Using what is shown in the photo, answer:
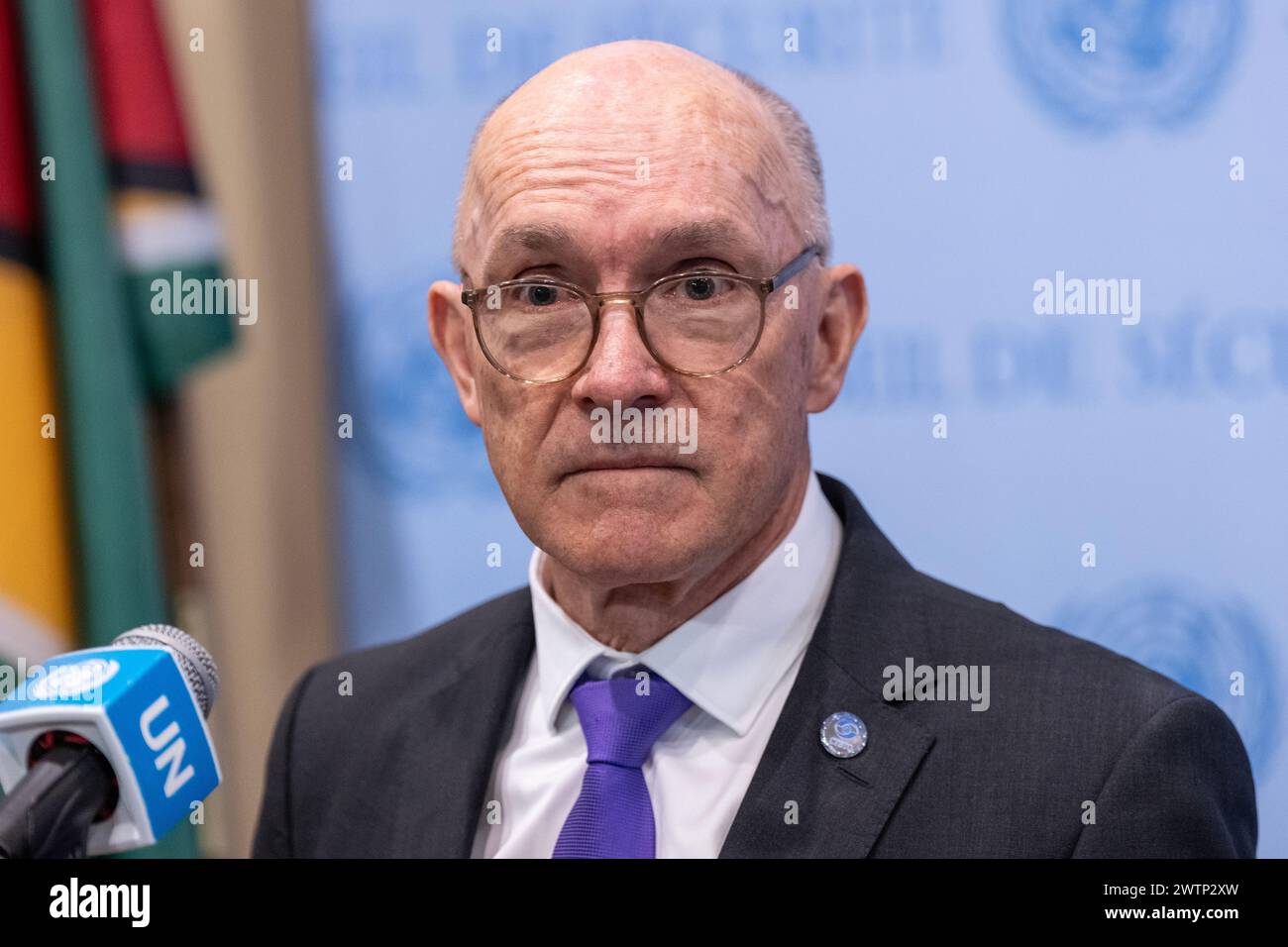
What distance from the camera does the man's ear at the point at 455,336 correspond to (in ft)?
6.40

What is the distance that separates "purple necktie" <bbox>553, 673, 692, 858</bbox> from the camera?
1654 millimetres

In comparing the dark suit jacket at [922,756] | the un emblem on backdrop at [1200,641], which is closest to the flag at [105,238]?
the dark suit jacket at [922,756]

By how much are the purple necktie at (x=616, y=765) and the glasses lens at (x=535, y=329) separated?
0.43m

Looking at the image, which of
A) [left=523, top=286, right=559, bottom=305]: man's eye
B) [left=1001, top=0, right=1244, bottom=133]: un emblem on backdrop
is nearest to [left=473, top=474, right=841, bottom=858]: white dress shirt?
[left=523, top=286, right=559, bottom=305]: man's eye

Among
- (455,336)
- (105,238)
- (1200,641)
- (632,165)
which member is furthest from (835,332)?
(105,238)

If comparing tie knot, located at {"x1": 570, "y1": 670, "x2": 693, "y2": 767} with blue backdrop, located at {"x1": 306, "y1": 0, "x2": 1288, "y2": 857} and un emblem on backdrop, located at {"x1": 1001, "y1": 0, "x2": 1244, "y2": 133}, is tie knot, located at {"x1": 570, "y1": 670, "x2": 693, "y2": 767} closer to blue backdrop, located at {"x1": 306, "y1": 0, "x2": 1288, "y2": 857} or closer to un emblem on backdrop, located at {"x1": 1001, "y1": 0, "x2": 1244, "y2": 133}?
blue backdrop, located at {"x1": 306, "y1": 0, "x2": 1288, "y2": 857}

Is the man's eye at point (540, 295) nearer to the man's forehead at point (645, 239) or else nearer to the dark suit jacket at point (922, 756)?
the man's forehead at point (645, 239)

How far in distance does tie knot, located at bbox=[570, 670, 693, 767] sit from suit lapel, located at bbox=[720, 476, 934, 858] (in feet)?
0.49

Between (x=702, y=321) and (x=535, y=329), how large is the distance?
22cm
